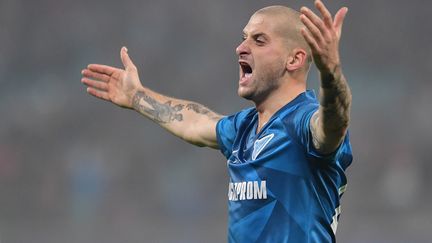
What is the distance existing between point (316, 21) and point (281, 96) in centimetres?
93

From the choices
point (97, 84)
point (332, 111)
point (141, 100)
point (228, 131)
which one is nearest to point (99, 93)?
point (97, 84)

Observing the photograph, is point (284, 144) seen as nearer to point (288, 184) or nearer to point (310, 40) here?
point (288, 184)

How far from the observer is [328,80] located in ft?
9.82

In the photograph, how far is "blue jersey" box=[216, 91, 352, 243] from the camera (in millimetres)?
3420

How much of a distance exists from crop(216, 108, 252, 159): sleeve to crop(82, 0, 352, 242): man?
0.04 ft

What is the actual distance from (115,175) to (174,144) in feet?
2.60

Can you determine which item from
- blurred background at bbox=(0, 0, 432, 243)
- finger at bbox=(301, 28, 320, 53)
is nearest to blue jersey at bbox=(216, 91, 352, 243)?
finger at bbox=(301, 28, 320, 53)

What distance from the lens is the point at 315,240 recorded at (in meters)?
3.45

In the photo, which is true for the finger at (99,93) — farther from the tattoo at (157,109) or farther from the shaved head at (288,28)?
the shaved head at (288,28)

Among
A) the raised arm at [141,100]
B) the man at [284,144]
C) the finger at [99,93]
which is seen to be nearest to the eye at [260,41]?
the man at [284,144]

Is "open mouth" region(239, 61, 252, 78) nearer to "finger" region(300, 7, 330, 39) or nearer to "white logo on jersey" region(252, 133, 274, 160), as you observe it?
"white logo on jersey" region(252, 133, 274, 160)

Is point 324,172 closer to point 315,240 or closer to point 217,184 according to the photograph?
point 315,240

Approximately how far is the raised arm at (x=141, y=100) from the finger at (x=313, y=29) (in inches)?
62.8

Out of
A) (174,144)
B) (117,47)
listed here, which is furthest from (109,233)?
(117,47)
